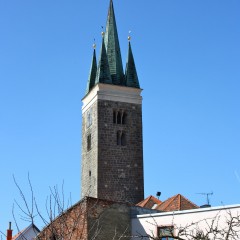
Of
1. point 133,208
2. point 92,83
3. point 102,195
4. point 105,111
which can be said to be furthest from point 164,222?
point 92,83

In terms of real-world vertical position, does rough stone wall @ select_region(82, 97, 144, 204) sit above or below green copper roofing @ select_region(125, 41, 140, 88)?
below

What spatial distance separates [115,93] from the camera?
5359cm

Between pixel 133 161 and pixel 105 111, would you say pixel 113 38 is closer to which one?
pixel 105 111

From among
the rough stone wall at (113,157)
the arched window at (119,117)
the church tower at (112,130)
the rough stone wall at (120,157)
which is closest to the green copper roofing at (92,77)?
the church tower at (112,130)

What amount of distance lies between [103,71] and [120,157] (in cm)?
786

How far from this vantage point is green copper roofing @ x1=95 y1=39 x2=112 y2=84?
2127 inches

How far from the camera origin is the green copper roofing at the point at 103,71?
177 feet

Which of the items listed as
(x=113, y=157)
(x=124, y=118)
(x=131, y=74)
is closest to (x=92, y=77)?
(x=131, y=74)

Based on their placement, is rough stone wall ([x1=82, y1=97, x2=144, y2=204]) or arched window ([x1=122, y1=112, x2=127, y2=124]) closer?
rough stone wall ([x1=82, y1=97, x2=144, y2=204])

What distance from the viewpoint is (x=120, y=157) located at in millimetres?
51062

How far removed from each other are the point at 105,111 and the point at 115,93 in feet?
6.47

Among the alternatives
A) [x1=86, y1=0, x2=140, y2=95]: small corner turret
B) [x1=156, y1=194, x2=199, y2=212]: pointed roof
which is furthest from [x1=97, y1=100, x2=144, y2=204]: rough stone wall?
[x1=156, y1=194, x2=199, y2=212]: pointed roof

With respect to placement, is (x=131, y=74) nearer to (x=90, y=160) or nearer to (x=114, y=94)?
(x=114, y=94)

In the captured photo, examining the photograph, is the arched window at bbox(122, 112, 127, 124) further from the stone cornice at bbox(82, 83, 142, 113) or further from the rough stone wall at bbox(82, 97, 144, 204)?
the stone cornice at bbox(82, 83, 142, 113)
